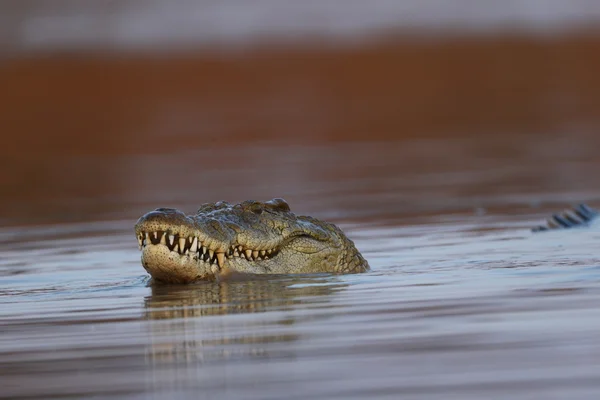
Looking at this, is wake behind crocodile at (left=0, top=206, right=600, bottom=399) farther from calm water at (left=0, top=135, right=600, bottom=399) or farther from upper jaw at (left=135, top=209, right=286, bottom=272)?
upper jaw at (left=135, top=209, right=286, bottom=272)

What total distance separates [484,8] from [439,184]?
42.3 m

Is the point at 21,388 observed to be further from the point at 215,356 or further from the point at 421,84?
the point at 421,84

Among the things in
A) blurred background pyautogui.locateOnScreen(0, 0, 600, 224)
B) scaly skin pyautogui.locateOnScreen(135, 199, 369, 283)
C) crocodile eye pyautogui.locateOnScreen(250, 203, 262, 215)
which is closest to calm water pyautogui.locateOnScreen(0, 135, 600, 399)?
scaly skin pyautogui.locateOnScreen(135, 199, 369, 283)

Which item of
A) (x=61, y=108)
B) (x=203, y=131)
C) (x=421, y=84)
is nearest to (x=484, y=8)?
(x=421, y=84)

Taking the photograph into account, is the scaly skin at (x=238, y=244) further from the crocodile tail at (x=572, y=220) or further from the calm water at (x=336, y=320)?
the crocodile tail at (x=572, y=220)

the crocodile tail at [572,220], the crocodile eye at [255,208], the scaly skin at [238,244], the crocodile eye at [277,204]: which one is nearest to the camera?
the scaly skin at [238,244]

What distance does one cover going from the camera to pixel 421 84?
144 ft

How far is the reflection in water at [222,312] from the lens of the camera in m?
6.43

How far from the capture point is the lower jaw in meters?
9.44

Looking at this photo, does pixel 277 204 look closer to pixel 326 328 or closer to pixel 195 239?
pixel 195 239

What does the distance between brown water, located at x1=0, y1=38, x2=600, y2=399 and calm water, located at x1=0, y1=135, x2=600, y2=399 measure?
2cm

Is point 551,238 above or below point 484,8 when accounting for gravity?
below

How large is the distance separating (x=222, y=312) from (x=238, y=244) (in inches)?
72.1

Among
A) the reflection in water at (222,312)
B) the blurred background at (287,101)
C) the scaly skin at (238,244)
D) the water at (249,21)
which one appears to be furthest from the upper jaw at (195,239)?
the water at (249,21)
